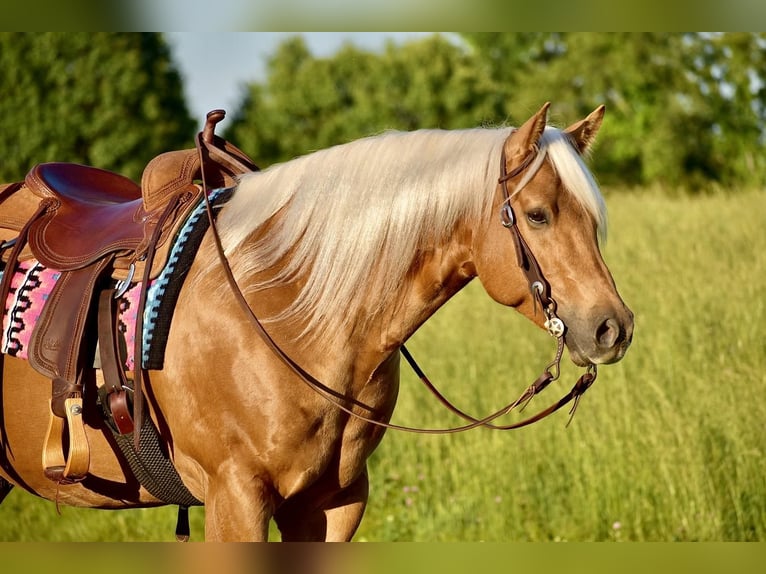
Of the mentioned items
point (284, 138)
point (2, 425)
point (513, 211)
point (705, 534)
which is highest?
point (284, 138)

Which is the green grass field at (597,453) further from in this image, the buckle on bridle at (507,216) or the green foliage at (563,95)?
the buckle on bridle at (507,216)

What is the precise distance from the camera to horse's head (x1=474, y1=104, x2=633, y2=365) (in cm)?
240

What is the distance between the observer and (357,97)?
101ft

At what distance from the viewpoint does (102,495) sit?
9.82 ft

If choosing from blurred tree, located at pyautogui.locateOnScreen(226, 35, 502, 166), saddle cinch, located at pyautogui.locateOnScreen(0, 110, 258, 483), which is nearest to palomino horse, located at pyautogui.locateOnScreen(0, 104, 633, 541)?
saddle cinch, located at pyautogui.locateOnScreen(0, 110, 258, 483)

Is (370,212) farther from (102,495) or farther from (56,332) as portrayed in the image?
(102,495)

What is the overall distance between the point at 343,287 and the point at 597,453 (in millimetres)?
3265

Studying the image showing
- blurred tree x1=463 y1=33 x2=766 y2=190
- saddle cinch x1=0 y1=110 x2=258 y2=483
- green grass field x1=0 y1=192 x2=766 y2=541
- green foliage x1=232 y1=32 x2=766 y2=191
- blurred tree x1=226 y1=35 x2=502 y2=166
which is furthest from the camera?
blurred tree x1=226 y1=35 x2=502 y2=166

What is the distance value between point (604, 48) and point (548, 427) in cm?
1522

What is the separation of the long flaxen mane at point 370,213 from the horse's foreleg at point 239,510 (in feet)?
1.60

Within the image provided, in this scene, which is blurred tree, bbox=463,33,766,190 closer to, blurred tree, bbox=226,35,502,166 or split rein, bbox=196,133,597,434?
blurred tree, bbox=226,35,502,166

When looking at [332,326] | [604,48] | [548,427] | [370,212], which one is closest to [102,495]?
[332,326]

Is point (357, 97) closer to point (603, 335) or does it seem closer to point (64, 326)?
point (64, 326)

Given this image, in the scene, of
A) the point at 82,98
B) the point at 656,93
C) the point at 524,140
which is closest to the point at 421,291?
the point at 524,140
